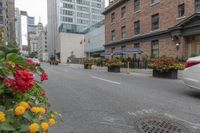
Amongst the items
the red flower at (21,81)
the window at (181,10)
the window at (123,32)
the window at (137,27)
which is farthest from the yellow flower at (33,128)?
the window at (123,32)

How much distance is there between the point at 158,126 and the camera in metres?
3.90

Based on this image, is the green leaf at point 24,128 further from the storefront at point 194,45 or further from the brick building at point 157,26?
the storefront at point 194,45

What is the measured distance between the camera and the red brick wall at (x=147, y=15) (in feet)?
64.6

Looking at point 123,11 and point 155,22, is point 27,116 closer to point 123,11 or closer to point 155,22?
point 155,22

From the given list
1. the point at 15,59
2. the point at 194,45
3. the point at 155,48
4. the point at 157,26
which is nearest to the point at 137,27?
the point at 157,26

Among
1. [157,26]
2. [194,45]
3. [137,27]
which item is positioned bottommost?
[194,45]

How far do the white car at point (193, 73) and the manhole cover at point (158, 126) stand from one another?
107 inches

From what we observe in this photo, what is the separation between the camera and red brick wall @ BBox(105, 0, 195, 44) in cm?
1970

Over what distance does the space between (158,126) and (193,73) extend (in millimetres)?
3314

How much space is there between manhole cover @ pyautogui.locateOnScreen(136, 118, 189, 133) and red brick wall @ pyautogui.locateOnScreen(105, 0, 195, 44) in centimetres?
1686

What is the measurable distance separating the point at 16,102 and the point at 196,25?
60.7 ft

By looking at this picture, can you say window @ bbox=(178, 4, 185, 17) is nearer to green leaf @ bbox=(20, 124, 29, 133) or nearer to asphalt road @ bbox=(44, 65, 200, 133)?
asphalt road @ bbox=(44, 65, 200, 133)

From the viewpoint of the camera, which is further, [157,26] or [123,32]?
[123,32]

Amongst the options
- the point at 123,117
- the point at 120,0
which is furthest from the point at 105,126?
the point at 120,0
